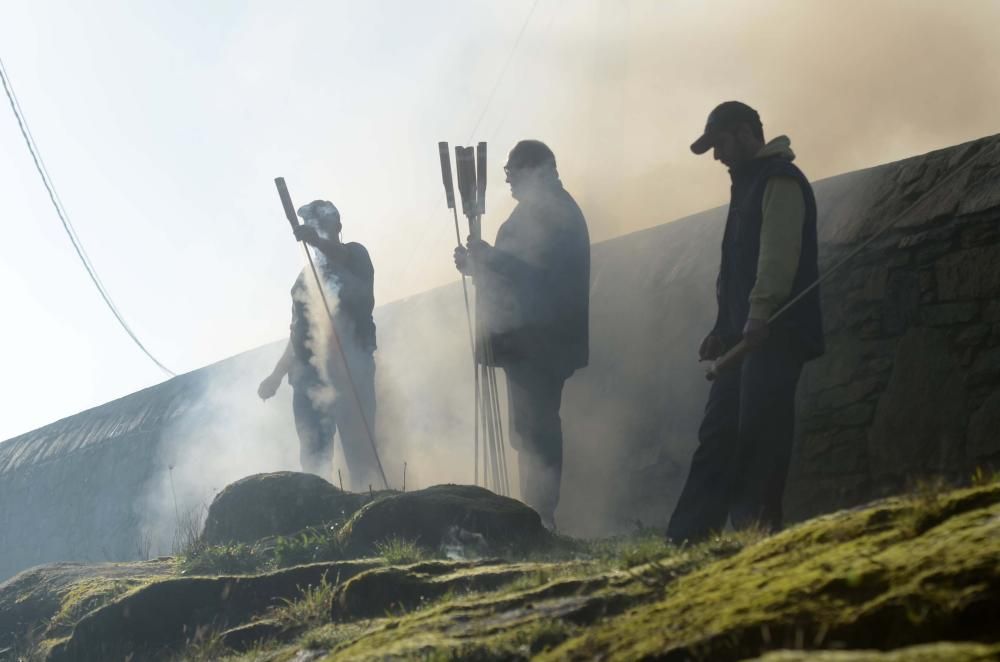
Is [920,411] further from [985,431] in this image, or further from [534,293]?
[534,293]

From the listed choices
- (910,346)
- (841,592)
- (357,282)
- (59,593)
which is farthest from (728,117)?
(357,282)

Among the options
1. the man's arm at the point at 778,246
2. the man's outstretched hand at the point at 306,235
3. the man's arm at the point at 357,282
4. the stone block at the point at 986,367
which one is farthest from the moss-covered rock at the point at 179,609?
the man's arm at the point at 357,282

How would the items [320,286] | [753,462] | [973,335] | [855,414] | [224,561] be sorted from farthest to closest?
[320,286] → [224,561] → [855,414] → [973,335] → [753,462]

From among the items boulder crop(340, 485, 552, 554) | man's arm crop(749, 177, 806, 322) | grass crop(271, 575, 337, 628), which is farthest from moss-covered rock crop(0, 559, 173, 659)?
man's arm crop(749, 177, 806, 322)

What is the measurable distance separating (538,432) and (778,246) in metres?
3.03

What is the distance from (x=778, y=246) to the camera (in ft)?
16.4

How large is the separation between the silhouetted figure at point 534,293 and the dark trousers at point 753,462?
2682 mm

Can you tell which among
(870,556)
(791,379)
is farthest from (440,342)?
(870,556)

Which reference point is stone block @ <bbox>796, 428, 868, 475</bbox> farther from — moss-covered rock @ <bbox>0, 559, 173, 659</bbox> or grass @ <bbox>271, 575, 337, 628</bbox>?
moss-covered rock @ <bbox>0, 559, 173, 659</bbox>

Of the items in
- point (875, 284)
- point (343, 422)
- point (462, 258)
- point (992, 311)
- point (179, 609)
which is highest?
point (462, 258)

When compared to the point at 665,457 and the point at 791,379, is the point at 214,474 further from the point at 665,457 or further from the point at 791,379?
the point at 791,379

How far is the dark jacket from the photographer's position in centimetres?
787

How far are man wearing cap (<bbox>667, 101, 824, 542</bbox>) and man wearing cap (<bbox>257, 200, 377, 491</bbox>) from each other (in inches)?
206

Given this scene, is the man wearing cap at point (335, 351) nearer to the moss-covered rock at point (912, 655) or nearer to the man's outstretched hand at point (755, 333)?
the man's outstretched hand at point (755, 333)
